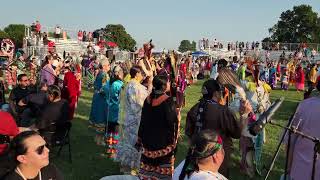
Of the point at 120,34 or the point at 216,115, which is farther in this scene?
the point at 120,34

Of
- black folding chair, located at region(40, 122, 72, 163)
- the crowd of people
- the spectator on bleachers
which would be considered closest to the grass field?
the crowd of people

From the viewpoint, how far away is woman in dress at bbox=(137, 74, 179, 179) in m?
5.09

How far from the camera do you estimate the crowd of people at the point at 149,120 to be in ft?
9.96

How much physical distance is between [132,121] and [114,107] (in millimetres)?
1276

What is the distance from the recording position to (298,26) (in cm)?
7244

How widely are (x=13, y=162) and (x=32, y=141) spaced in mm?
199

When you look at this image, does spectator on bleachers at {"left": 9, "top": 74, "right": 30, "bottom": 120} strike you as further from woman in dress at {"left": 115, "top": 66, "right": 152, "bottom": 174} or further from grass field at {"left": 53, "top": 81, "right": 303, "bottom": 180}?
woman in dress at {"left": 115, "top": 66, "right": 152, "bottom": 174}

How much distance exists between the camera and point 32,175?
10.00 feet

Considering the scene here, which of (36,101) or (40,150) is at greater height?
(40,150)

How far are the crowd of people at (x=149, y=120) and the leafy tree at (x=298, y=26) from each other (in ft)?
218

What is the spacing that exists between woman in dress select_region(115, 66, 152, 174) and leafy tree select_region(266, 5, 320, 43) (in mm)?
67309

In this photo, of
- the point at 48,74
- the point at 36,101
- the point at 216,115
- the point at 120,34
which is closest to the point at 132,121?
the point at 36,101

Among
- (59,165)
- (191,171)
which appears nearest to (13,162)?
(191,171)

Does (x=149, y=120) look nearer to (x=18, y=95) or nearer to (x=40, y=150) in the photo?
(x=40, y=150)
